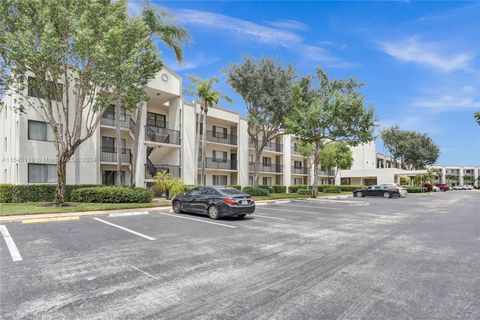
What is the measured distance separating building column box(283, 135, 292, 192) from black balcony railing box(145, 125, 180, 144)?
20.1 metres

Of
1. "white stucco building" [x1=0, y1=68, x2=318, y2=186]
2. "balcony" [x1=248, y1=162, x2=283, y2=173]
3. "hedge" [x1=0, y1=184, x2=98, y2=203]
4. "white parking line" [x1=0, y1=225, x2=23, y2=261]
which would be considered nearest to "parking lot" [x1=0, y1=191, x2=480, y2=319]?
"white parking line" [x1=0, y1=225, x2=23, y2=261]

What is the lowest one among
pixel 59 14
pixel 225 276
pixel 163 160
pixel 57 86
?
pixel 225 276

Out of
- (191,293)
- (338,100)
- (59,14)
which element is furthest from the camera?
(338,100)

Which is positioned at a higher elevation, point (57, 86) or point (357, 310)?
point (57, 86)

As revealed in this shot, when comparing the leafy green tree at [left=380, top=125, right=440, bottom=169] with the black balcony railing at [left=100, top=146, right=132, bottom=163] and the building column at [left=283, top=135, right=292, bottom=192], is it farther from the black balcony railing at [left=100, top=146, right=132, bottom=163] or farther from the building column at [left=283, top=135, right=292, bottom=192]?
the black balcony railing at [left=100, top=146, right=132, bottom=163]

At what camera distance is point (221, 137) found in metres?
34.8

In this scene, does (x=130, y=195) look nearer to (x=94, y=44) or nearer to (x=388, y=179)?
(x=94, y=44)

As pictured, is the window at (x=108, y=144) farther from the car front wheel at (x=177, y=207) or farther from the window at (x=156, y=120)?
the car front wheel at (x=177, y=207)

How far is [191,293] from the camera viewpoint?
4746 mm

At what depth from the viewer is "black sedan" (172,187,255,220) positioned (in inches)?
513

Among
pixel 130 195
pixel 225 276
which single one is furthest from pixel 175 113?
pixel 225 276

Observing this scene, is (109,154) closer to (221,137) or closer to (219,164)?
(219,164)

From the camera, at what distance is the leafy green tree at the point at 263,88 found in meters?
29.7

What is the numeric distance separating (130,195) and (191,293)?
16.2 meters
